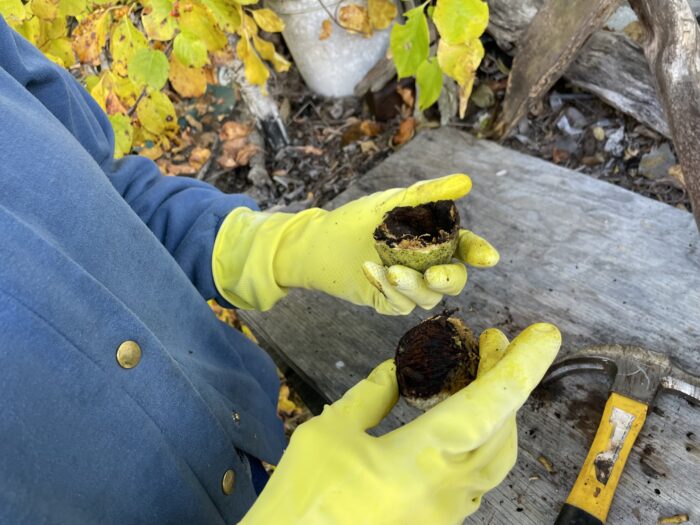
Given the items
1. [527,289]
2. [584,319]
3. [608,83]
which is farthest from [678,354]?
[608,83]

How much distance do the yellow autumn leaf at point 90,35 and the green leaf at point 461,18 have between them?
122cm

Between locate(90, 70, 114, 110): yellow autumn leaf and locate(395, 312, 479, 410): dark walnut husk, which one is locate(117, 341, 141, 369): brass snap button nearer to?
locate(395, 312, 479, 410): dark walnut husk

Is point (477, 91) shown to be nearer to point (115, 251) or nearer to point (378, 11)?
point (378, 11)

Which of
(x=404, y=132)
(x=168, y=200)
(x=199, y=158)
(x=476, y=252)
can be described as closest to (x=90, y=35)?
(x=168, y=200)

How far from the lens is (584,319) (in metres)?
1.40

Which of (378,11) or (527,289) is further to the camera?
(378,11)

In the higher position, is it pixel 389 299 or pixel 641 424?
pixel 389 299

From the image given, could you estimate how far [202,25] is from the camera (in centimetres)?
190

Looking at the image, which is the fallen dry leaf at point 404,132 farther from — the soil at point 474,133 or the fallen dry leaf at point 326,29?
the fallen dry leaf at point 326,29

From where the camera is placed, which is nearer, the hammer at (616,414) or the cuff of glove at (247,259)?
the hammer at (616,414)

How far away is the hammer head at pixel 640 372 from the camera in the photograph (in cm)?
111

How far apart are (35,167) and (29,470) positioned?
515 millimetres

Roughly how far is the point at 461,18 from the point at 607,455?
1343 millimetres

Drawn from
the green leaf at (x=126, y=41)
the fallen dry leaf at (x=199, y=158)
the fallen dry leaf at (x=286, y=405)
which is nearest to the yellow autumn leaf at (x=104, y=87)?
the green leaf at (x=126, y=41)
